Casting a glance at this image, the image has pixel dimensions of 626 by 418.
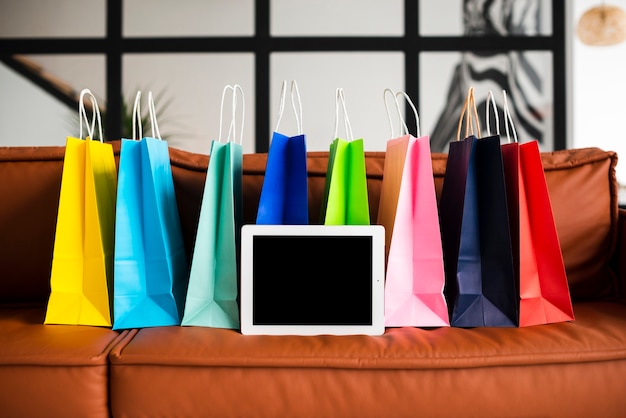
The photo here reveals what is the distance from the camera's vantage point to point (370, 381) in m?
0.87

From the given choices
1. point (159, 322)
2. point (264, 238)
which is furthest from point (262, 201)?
point (159, 322)

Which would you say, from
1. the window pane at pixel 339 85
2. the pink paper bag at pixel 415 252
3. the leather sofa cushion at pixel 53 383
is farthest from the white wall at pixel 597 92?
the leather sofa cushion at pixel 53 383

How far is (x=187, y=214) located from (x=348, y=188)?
44 centimetres

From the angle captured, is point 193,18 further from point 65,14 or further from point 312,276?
point 312,276

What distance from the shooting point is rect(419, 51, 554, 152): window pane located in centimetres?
363

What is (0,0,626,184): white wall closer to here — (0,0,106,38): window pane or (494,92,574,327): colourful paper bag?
(0,0,106,38): window pane

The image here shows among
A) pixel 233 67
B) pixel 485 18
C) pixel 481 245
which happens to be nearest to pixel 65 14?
pixel 233 67

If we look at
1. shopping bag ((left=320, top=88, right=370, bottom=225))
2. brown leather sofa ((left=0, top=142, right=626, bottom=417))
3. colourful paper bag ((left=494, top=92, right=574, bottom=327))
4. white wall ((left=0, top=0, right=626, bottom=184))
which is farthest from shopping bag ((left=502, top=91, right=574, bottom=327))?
white wall ((left=0, top=0, right=626, bottom=184))

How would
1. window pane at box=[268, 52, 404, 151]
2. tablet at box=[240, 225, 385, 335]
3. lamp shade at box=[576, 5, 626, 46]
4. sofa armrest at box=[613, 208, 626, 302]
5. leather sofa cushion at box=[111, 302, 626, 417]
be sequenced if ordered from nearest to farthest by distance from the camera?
1. leather sofa cushion at box=[111, 302, 626, 417]
2. tablet at box=[240, 225, 385, 335]
3. sofa armrest at box=[613, 208, 626, 302]
4. lamp shade at box=[576, 5, 626, 46]
5. window pane at box=[268, 52, 404, 151]

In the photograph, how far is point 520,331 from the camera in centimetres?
99

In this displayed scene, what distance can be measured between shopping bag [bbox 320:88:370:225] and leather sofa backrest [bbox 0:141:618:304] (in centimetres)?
21

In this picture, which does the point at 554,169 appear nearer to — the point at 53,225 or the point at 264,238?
the point at 264,238

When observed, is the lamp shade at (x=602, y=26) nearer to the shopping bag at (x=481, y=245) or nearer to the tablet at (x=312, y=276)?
the shopping bag at (x=481, y=245)

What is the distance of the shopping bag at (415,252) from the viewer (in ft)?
3.50
